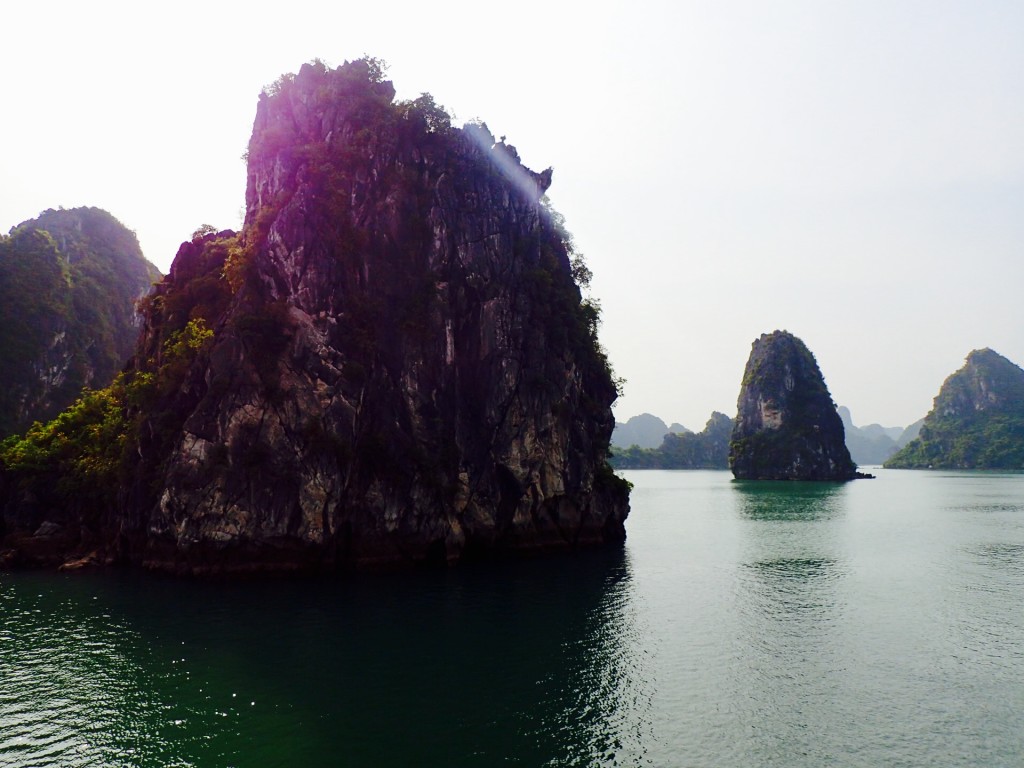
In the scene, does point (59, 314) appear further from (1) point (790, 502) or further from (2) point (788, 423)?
(2) point (788, 423)

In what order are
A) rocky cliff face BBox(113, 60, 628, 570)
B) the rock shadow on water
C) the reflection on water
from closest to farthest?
1. the reflection on water
2. rocky cliff face BBox(113, 60, 628, 570)
3. the rock shadow on water

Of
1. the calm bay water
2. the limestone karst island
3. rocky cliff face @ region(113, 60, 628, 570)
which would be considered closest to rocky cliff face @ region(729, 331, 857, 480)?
rocky cliff face @ region(113, 60, 628, 570)

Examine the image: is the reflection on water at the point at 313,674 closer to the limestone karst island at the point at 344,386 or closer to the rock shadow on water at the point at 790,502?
the limestone karst island at the point at 344,386

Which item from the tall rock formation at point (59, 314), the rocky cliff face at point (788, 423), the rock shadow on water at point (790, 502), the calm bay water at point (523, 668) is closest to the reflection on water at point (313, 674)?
the calm bay water at point (523, 668)

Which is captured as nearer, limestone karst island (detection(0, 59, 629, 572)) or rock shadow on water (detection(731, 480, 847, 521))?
limestone karst island (detection(0, 59, 629, 572))

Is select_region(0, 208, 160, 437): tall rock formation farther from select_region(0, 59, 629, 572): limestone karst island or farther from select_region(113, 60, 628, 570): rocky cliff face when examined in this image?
select_region(113, 60, 628, 570): rocky cliff face

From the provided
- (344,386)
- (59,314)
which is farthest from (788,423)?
(59,314)
